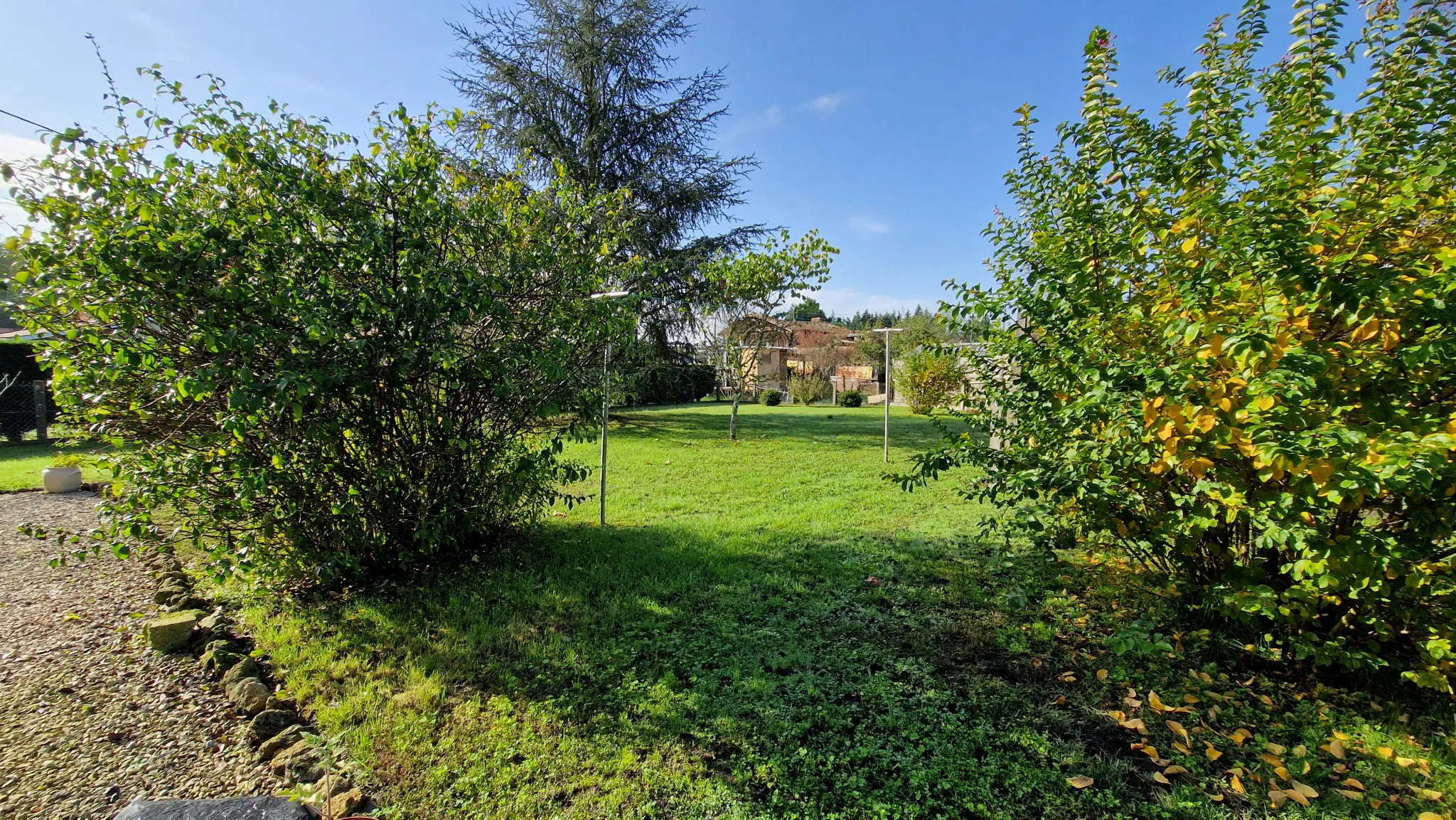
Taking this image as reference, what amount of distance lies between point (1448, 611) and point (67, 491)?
10.7m

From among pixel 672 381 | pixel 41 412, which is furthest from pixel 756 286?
pixel 41 412

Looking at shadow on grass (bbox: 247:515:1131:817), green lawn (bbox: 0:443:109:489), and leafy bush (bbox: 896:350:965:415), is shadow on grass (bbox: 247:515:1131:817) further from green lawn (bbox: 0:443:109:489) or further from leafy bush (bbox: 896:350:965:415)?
leafy bush (bbox: 896:350:965:415)

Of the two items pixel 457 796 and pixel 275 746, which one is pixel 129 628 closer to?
pixel 275 746

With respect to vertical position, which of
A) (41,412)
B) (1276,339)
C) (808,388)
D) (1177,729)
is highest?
(1276,339)

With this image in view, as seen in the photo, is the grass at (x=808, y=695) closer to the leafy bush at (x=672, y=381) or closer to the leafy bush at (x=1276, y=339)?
the leafy bush at (x=1276, y=339)

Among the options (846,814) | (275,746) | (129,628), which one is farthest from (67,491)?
(846,814)

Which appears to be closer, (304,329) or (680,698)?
(680,698)

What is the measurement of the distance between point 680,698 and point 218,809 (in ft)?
4.90

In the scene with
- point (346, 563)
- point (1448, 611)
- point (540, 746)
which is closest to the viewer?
point (1448, 611)

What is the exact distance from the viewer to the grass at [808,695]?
6.21ft

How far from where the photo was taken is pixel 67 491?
6.41m

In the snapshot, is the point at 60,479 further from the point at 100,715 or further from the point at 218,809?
the point at 218,809

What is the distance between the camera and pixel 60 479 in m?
6.36

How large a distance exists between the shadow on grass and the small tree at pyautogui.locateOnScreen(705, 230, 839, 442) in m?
Result: 7.06
